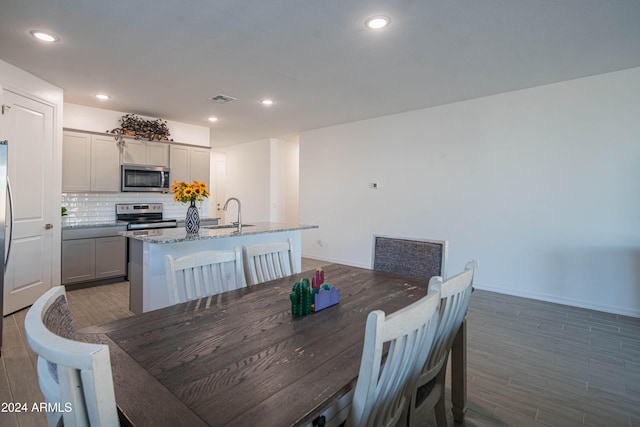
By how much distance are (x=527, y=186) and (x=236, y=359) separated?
13.8ft

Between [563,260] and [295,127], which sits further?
[295,127]

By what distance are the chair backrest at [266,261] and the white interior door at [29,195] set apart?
9.36 feet

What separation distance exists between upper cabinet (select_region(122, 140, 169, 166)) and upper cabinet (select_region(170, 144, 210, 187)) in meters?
0.15

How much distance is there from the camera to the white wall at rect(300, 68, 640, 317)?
3.47m

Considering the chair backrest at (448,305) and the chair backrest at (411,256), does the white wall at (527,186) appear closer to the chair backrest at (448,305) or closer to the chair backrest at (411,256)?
the chair backrest at (411,256)

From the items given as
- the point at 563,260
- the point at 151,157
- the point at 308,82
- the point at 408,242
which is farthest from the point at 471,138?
the point at 151,157

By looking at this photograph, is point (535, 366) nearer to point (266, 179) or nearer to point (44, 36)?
point (44, 36)

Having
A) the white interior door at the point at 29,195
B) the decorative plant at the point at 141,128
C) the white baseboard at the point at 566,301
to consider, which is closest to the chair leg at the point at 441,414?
the white baseboard at the point at 566,301

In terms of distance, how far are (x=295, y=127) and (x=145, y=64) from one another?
3.16 metres

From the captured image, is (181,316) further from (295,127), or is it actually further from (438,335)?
(295,127)

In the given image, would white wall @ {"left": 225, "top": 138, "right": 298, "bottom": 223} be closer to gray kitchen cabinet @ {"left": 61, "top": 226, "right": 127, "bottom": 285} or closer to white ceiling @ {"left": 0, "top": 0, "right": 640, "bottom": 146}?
white ceiling @ {"left": 0, "top": 0, "right": 640, "bottom": 146}

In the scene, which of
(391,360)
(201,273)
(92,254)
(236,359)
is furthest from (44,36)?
(391,360)

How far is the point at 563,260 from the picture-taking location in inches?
149

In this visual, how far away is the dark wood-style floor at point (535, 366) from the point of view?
1.88 metres
